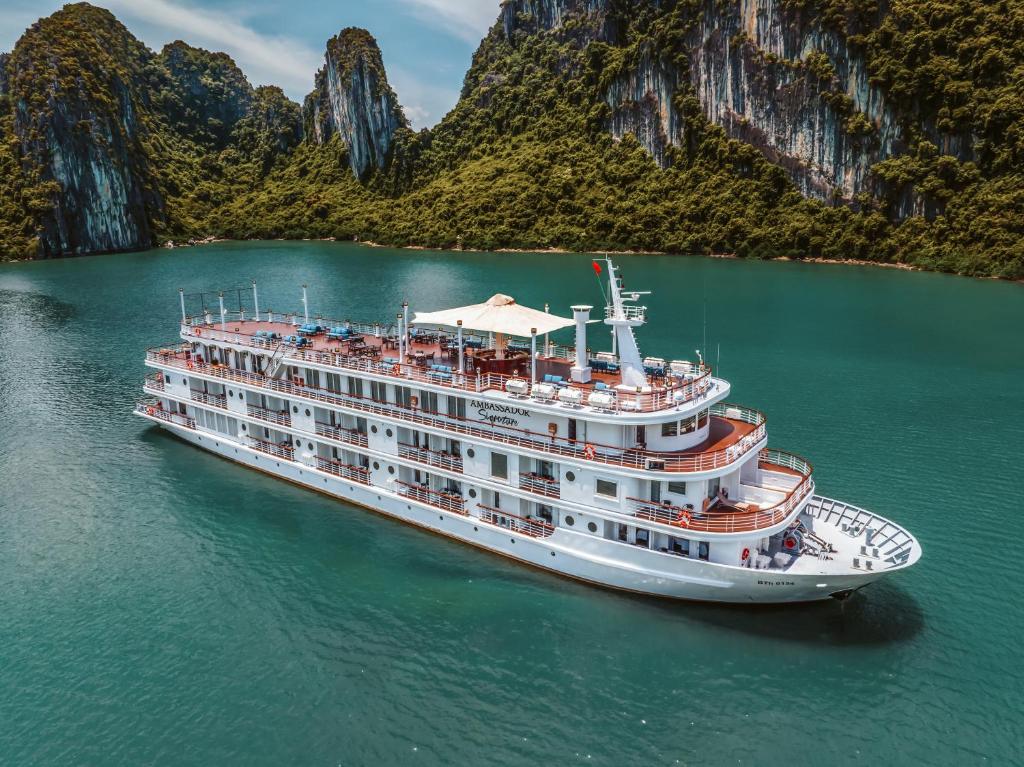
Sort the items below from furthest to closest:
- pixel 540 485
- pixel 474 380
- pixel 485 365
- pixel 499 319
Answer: pixel 485 365, pixel 499 319, pixel 474 380, pixel 540 485

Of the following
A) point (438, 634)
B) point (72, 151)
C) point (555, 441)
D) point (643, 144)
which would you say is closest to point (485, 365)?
point (555, 441)

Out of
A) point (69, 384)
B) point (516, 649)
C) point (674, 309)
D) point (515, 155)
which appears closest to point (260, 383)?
point (516, 649)

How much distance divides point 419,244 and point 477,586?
5093 inches

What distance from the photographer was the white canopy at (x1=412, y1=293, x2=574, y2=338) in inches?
1013

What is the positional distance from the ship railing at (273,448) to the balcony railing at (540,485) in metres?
13.2

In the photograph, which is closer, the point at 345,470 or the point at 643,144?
the point at 345,470

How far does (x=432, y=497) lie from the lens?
27.0m

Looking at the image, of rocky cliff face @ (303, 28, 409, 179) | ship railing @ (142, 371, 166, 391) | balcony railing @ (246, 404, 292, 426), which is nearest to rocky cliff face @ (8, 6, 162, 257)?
rocky cliff face @ (303, 28, 409, 179)

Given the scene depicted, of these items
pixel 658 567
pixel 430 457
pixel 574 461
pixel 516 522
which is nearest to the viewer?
pixel 658 567

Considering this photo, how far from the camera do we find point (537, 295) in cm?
8256

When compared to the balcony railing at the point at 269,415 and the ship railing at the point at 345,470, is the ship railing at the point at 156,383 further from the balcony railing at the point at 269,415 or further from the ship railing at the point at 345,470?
the ship railing at the point at 345,470

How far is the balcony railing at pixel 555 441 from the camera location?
2169cm

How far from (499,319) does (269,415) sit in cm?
1339

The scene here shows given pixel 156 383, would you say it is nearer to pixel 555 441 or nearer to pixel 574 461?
pixel 555 441
